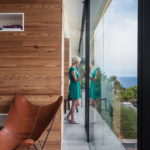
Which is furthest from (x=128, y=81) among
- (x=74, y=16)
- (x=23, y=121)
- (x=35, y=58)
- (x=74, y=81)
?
(x=74, y=16)

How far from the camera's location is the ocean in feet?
3.94

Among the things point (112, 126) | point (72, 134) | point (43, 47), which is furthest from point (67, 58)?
point (112, 126)

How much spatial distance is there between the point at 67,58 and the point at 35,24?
95.3 inches

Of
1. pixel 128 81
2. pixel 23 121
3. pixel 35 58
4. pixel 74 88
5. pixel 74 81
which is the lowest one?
pixel 23 121

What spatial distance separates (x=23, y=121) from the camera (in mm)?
2621

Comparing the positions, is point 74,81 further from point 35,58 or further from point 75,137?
point 35,58

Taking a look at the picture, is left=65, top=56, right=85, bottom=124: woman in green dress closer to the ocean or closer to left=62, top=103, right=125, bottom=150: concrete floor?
left=62, top=103, right=125, bottom=150: concrete floor

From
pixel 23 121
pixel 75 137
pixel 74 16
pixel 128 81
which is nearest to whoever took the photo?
pixel 128 81

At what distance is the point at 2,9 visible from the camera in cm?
290

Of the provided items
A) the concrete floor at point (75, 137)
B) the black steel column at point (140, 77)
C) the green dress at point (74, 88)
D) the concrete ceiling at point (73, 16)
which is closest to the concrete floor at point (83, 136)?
the concrete floor at point (75, 137)

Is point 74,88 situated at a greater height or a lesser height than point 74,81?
lesser

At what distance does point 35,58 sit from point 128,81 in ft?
5.90

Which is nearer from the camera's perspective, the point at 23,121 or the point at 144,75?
the point at 144,75

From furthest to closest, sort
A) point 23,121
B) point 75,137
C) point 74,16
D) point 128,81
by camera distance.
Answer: point 74,16 < point 75,137 < point 23,121 < point 128,81
